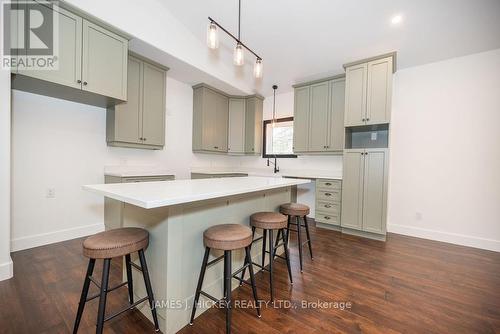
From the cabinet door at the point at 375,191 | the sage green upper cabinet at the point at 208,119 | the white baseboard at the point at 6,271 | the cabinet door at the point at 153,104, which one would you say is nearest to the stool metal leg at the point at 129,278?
the white baseboard at the point at 6,271

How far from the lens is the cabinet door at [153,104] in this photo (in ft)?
10.7

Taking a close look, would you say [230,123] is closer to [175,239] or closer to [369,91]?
[369,91]

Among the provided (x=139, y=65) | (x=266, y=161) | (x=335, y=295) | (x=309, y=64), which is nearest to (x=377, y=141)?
(x=309, y=64)

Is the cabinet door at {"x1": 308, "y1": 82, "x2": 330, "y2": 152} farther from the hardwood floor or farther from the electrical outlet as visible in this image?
the electrical outlet

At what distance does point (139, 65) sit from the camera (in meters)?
3.15

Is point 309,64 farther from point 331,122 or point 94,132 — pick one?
point 94,132

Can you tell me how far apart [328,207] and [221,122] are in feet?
9.12

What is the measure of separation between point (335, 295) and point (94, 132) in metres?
3.62

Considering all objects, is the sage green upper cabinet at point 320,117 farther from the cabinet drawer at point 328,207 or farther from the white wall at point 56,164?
the white wall at point 56,164

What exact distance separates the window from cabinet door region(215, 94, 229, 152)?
977 mm

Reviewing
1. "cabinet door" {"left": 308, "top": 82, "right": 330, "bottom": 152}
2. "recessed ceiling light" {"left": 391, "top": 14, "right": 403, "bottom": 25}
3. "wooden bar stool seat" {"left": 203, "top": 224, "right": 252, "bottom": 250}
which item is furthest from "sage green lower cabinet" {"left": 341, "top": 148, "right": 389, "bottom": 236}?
"wooden bar stool seat" {"left": 203, "top": 224, "right": 252, "bottom": 250}

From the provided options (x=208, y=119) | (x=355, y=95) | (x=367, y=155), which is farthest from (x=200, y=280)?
(x=208, y=119)

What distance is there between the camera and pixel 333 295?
5.91 ft

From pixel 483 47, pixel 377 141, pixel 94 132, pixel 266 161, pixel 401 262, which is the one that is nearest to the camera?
pixel 401 262
